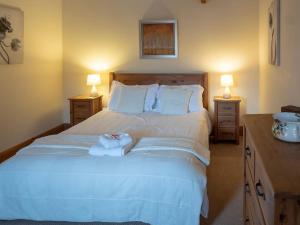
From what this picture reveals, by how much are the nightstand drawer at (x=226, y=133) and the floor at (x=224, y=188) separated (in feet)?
0.65

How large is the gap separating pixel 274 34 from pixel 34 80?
3282 mm

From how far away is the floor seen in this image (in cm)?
271

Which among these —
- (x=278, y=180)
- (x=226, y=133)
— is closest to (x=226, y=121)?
(x=226, y=133)

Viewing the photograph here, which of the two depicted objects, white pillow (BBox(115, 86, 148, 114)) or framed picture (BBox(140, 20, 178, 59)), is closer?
white pillow (BBox(115, 86, 148, 114))

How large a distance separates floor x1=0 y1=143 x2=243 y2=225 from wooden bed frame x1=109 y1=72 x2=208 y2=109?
1024mm

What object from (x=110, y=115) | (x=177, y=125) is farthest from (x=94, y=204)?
(x=110, y=115)

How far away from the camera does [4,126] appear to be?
14.1ft

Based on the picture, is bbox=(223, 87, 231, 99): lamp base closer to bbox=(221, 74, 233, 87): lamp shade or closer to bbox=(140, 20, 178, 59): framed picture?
bbox=(221, 74, 233, 87): lamp shade

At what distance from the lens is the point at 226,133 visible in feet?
16.2

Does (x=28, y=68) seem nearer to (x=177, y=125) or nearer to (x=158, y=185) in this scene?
(x=177, y=125)

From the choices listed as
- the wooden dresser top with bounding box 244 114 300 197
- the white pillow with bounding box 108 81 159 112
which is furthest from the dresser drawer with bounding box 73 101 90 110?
the wooden dresser top with bounding box 244 114 300 197

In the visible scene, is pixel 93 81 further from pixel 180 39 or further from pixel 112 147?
pixel 112 147

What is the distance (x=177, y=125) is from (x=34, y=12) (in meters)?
2.73

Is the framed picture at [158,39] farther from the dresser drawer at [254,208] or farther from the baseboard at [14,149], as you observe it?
the dresser drawer at [254,208]
